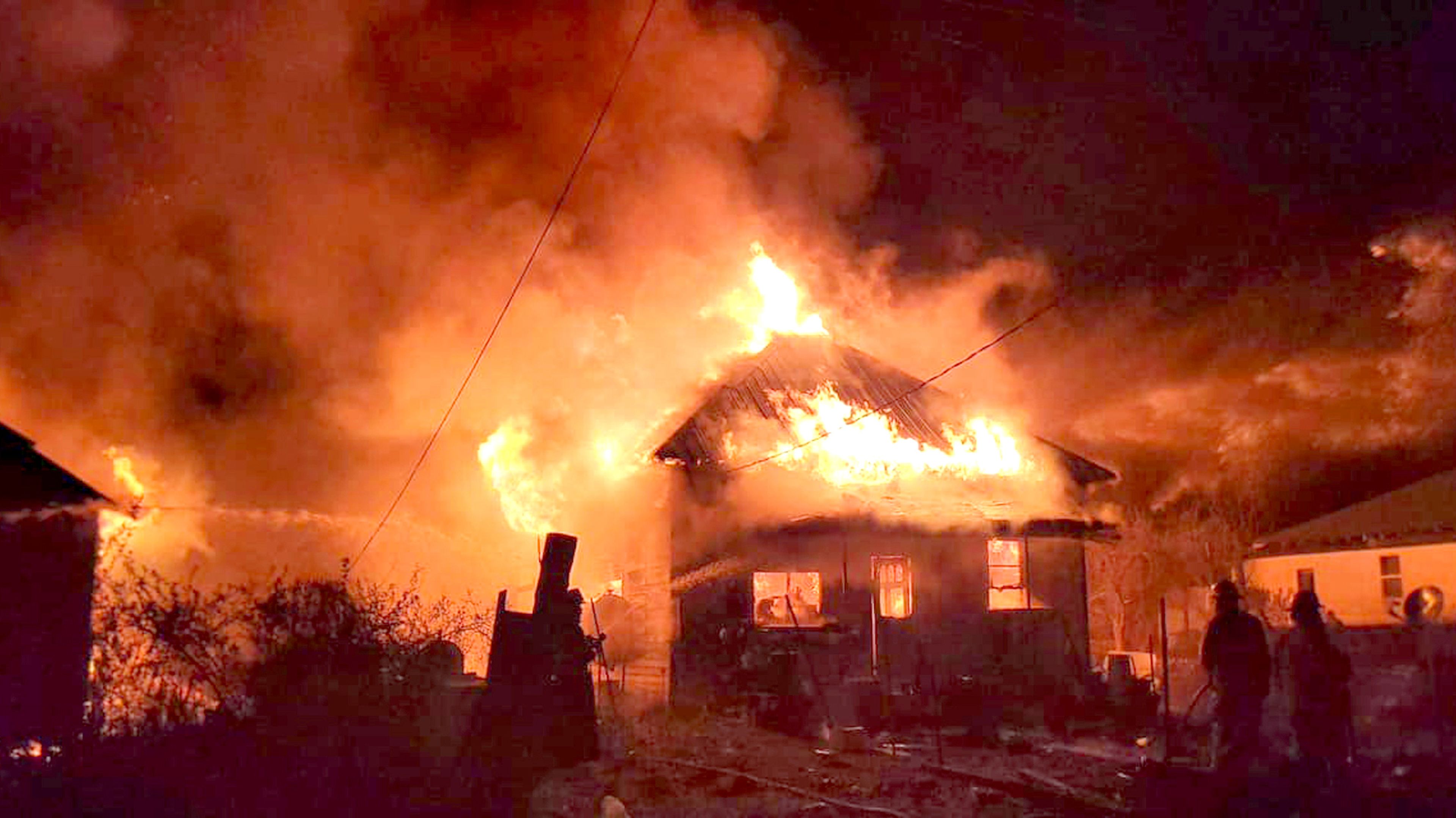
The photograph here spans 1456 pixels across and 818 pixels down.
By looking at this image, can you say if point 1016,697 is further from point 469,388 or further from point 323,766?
point 469,388

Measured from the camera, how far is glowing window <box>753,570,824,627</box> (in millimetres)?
18891

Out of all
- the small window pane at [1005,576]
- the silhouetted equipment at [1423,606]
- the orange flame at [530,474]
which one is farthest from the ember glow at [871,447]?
the silhouetted equipment at [1423,606]

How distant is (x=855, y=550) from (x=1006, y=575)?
12.1 feet

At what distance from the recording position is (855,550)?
754 inches

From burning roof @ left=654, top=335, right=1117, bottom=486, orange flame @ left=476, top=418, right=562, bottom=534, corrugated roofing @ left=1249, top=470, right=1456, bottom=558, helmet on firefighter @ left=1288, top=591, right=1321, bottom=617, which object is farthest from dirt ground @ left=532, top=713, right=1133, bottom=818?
corrugated roofing @ left=1249, top=470, right=1456, bottom=558

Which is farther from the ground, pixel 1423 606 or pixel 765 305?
pixel 765 305

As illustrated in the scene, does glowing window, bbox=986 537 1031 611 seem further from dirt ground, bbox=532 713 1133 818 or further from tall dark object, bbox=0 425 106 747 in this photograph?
tall dark object, bbox=0 425 106 747

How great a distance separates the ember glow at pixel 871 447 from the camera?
19.8m

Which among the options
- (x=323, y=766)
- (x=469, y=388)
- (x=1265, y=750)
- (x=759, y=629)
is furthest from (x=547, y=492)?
(x=1265, y=750)

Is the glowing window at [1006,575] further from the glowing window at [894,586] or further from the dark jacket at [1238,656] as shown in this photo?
the dark jacket at [1238,656]

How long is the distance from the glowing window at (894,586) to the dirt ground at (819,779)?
4.96 meters

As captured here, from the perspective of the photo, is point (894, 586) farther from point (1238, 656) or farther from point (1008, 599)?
point (1238, 656)

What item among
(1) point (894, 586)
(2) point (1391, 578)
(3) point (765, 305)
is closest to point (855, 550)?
(1) point (894, 586)

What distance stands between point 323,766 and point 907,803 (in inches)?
209
